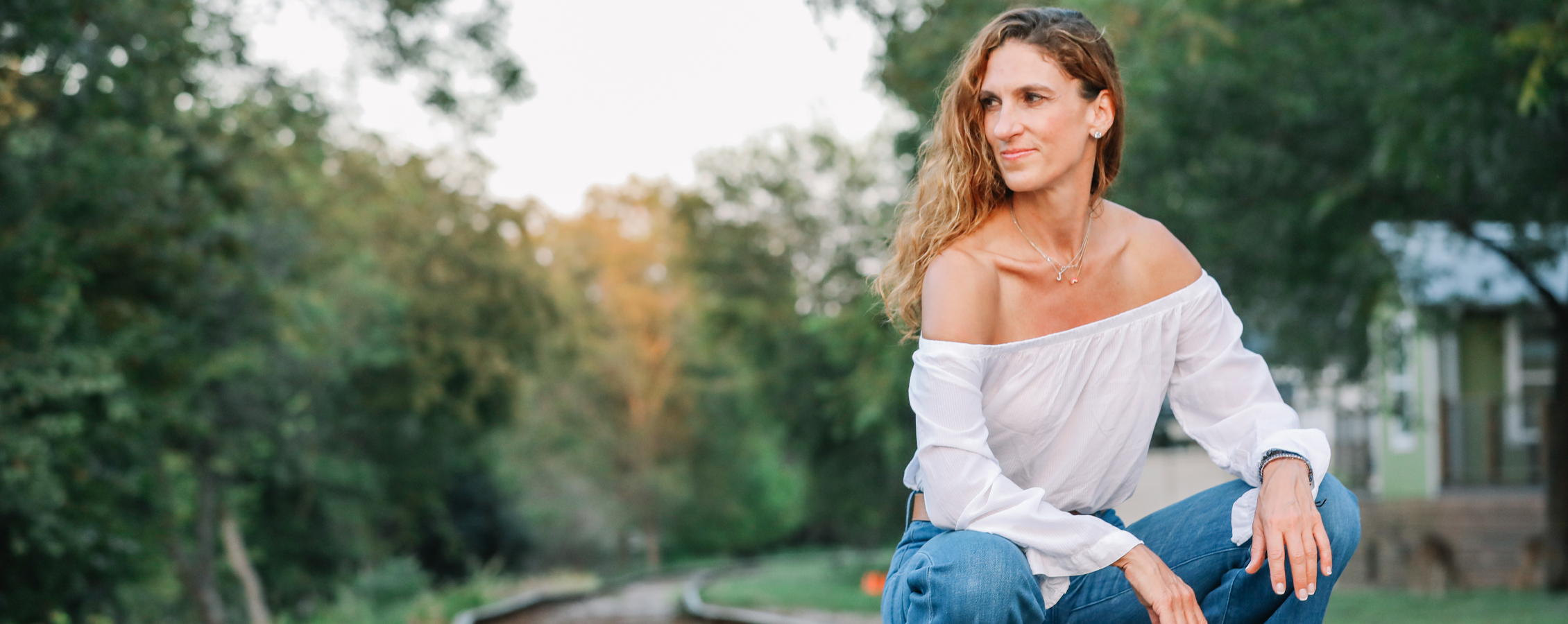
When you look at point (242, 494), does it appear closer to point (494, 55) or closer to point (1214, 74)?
point (494, 55)

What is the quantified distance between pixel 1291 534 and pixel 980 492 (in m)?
0.52

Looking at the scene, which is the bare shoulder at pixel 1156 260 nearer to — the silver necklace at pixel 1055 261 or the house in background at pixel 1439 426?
the silver necklace at pixel 1055 261

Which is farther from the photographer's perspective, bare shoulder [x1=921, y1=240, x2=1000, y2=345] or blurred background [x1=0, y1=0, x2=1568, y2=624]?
Result: blurred background [x1=0, y1=0, x2=1568, y2=624]

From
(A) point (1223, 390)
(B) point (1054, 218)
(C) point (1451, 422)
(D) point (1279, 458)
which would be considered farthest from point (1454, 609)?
(C) point (1451, 422)

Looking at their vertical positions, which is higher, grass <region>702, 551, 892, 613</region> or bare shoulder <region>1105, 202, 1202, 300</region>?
bare shoulder <region>1105, 202, 1202, 300</region>

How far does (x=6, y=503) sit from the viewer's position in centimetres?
930

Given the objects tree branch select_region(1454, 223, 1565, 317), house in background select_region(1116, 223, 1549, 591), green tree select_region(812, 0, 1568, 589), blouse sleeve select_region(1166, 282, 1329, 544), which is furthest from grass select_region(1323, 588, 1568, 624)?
blouse sleeve select_region(1166, 282, 1329, 544)

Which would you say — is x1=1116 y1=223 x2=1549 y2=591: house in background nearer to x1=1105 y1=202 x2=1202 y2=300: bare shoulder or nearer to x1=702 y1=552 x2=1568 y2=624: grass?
x1=702 y1=552 x2=1568 y2=624: grass

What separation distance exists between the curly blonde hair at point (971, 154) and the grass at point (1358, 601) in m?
7.09

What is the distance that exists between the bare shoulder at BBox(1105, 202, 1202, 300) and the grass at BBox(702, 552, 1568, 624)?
6847 mm

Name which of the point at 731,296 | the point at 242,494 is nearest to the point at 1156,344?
the point at 242,494

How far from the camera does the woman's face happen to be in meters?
2.35

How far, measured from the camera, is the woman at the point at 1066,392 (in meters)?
2.12

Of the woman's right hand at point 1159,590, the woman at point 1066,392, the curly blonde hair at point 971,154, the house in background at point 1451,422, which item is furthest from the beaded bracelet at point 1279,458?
the house in background at point 1451,422
